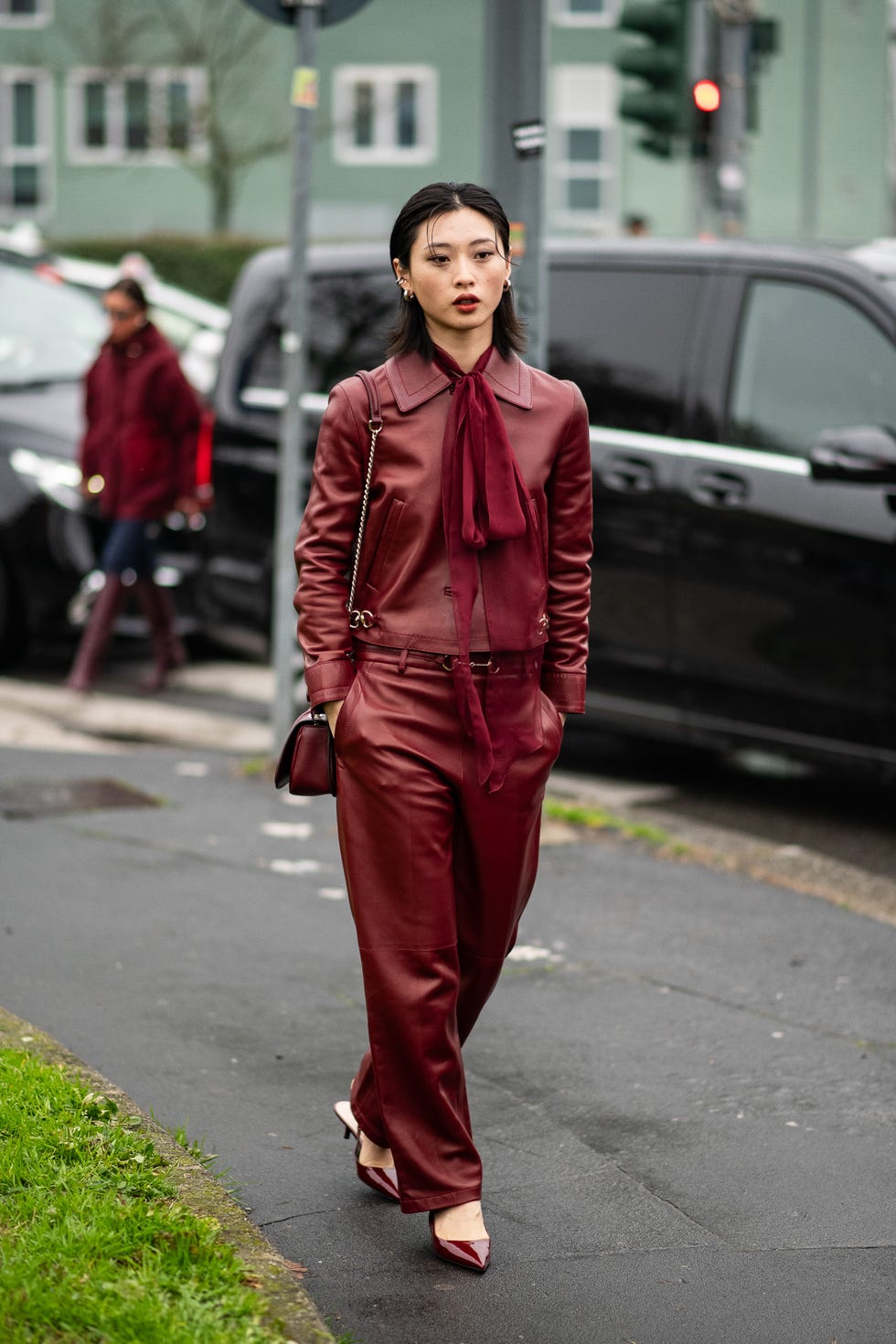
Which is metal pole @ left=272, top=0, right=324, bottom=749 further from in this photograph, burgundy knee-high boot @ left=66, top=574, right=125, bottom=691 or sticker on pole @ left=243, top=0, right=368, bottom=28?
burgundy knee-high boot @ left=66, top=574, right=125, bottom=691

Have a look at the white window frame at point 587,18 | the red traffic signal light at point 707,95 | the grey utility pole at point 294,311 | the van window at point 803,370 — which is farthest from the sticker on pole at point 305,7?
the white window frame at point 587,18

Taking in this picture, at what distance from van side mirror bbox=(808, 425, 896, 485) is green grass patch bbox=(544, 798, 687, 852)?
1312 mm

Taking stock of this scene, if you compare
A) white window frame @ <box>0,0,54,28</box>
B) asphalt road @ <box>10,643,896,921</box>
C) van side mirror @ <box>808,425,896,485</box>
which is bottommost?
asphalt road @ <box>10,643,896,921</box>

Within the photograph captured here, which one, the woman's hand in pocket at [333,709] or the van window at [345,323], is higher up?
the van window at [345,323]

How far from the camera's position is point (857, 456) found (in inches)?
252

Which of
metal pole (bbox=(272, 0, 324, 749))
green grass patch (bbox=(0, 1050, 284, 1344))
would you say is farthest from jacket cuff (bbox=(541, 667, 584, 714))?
metal pole (bbox=(272, 0, 324, 749))

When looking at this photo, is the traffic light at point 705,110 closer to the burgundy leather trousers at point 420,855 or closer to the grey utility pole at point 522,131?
the grey utility pole at point 522,131

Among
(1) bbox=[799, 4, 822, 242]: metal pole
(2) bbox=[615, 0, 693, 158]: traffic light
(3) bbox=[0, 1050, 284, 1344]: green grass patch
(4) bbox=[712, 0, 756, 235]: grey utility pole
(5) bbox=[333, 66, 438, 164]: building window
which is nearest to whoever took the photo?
(3) bbox=[0, 1050, 284, 1344]: green grass patch

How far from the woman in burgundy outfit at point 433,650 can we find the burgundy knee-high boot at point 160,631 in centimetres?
600

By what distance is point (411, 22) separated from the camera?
35.7 meters

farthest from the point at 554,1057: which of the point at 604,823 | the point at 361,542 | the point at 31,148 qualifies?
the point at 31,148

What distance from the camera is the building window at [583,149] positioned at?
1416 inches

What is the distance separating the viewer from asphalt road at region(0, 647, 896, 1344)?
3.39m

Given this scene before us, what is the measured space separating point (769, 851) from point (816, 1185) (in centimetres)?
270
